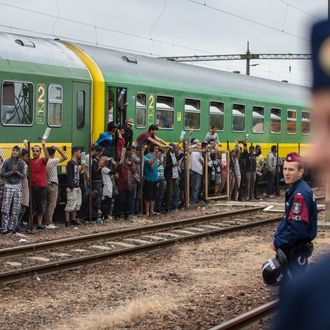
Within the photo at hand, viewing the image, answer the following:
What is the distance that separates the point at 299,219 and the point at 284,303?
429cm

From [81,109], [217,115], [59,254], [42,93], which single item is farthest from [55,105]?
[217,115]

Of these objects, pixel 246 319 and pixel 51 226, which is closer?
pixel 246 319

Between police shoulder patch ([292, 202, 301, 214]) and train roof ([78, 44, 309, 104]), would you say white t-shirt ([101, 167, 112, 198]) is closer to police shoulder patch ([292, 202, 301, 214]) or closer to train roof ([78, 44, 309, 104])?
train roof ([78, 44, 309, 104])

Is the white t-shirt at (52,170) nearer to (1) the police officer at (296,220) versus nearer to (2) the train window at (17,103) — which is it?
(2) the train window at (17,103)

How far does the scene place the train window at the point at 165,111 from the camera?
17.7 metres

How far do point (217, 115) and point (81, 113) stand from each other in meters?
6.19

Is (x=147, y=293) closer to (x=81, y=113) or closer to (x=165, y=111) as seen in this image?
(x=81, y=113)

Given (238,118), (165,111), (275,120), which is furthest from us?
(275,120)

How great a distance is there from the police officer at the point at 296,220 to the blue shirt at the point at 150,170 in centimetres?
1114

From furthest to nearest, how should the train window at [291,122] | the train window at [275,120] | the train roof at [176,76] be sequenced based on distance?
the train window at [291,122] → the train window at [275,120] → the train roof at [176,76]

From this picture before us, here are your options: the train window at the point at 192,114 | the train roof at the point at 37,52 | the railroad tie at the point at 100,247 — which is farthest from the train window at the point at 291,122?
the railroad tie at the point at 100,247

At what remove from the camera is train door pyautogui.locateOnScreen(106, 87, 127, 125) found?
631 inches

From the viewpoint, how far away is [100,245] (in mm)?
11961

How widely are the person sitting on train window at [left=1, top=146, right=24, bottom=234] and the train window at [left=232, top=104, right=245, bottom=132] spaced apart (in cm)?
970
